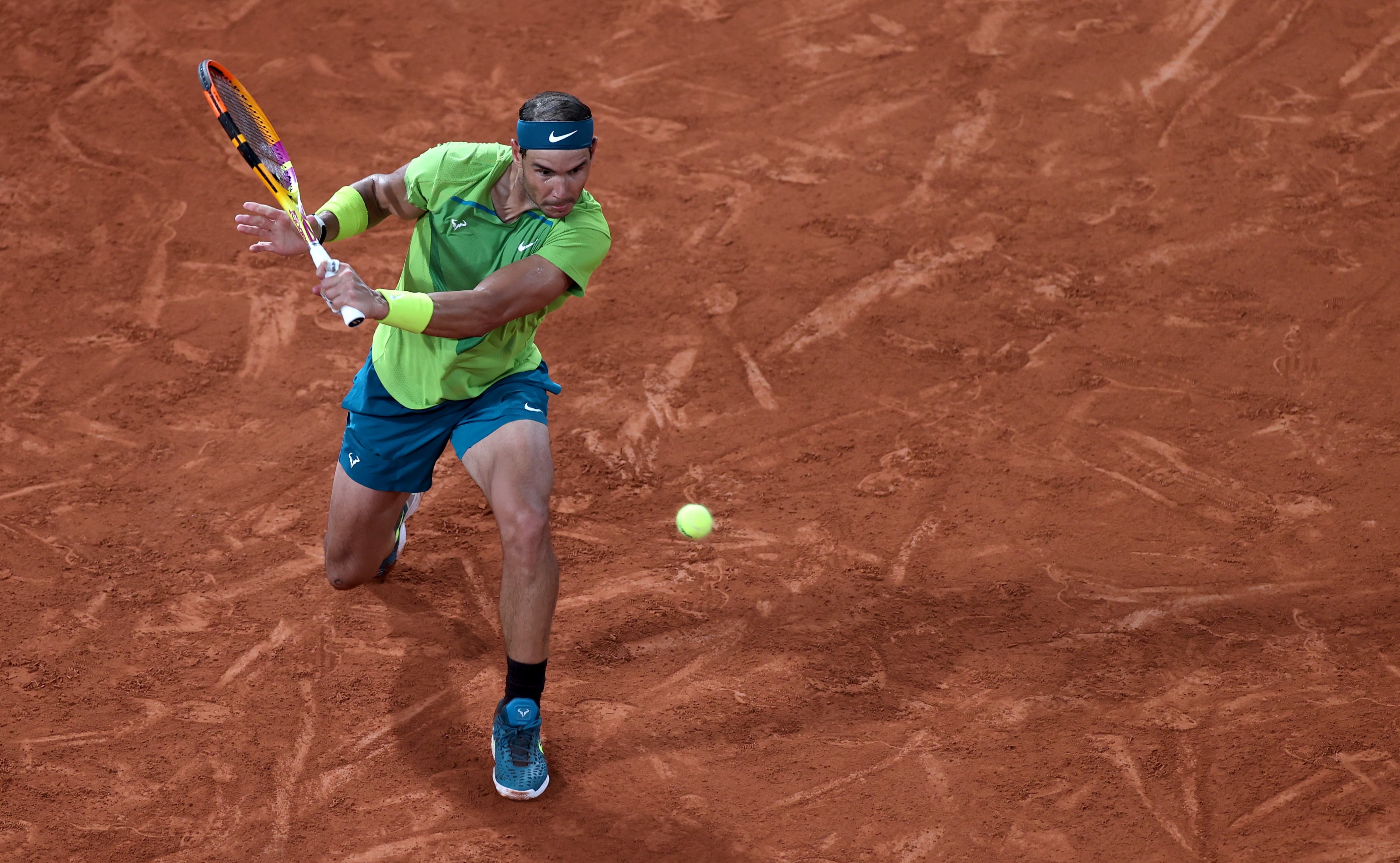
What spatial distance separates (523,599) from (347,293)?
1.15 m

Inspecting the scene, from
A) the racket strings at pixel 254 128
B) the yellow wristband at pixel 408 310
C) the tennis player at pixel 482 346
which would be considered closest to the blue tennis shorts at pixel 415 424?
the tennis player at pixel 482 346

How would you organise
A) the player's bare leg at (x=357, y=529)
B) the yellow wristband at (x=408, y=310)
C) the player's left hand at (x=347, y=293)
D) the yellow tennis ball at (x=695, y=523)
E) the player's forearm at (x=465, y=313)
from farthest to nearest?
the yellow tennis ball at (x=695, y=523) → the player's bare leg at (x=357, y=529) → the player's forearm at (x=465, y=313) → the yellow wristband at (x=408, y=310) → the player's left hand at (x=347, y=293)

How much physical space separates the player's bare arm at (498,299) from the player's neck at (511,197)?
8.2 inches

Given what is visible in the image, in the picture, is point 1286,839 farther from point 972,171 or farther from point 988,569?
point 972,171

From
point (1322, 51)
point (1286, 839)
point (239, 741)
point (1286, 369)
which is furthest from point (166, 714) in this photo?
point (1322, 51)

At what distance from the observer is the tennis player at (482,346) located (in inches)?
163

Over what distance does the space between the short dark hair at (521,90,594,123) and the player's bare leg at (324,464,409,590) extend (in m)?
1.51

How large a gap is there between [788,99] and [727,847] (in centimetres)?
545

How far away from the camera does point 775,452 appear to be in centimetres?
588

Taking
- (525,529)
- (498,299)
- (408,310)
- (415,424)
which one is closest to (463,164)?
(498,299)

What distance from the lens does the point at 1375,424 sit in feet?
19.6

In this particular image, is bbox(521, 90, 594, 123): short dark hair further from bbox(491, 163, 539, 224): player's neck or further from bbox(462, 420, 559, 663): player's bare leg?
bbox(462, 420, 559, 663): player's bare leg

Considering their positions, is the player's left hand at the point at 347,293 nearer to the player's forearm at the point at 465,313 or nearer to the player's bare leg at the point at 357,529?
the player's forearm at the point at 465,313

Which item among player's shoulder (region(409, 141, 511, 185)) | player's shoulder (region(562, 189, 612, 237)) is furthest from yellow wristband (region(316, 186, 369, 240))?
player's shoulder (region(562, 189, 612, 237))
